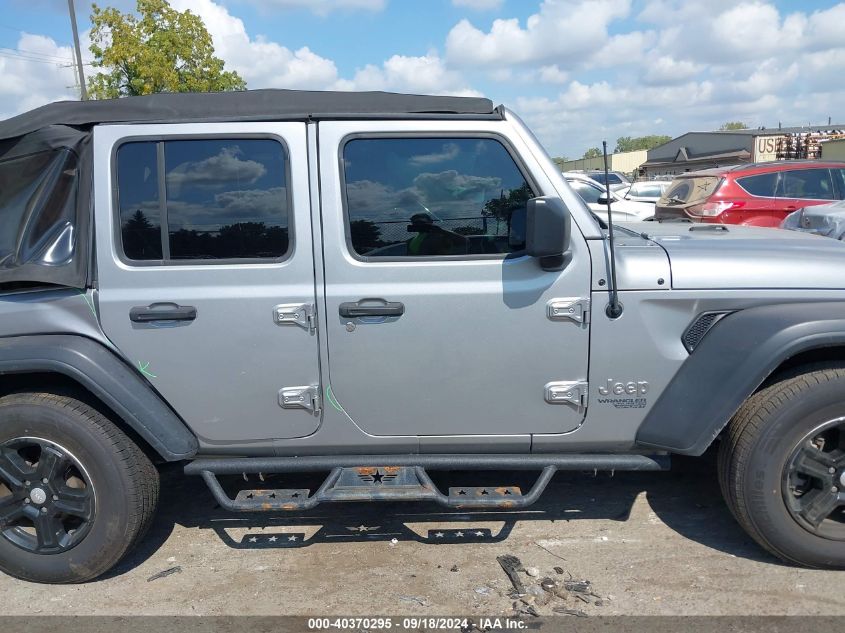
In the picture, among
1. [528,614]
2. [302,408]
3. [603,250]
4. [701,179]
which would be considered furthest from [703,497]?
[701,179]

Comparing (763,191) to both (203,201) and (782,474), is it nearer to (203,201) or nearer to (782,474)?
(782,474)

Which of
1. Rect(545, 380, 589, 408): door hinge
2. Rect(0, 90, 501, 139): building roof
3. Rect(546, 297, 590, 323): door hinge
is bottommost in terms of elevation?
Rect(545, 380, 589, 408): door hinge

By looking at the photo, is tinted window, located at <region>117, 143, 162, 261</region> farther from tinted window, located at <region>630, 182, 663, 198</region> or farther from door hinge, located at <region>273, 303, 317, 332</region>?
tinted window, located at <region>630, 182, 663, 198</region>

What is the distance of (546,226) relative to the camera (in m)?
2.70

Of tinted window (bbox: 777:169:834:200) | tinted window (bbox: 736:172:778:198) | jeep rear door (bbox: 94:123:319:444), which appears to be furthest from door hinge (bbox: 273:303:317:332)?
tinted window (bbox: 777:169:834:200)

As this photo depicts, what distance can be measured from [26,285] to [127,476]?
3.03 ft

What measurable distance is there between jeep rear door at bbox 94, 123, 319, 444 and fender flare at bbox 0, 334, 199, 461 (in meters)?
0.10

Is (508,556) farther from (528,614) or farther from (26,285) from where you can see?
(26,285)

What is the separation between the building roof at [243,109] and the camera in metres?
2.89

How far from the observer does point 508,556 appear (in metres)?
3.30

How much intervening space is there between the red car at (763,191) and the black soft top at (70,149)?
23.5ft

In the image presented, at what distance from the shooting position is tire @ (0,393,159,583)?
9.67ft

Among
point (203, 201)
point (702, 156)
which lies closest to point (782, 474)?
point (203, 201)

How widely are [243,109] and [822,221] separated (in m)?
5.11
